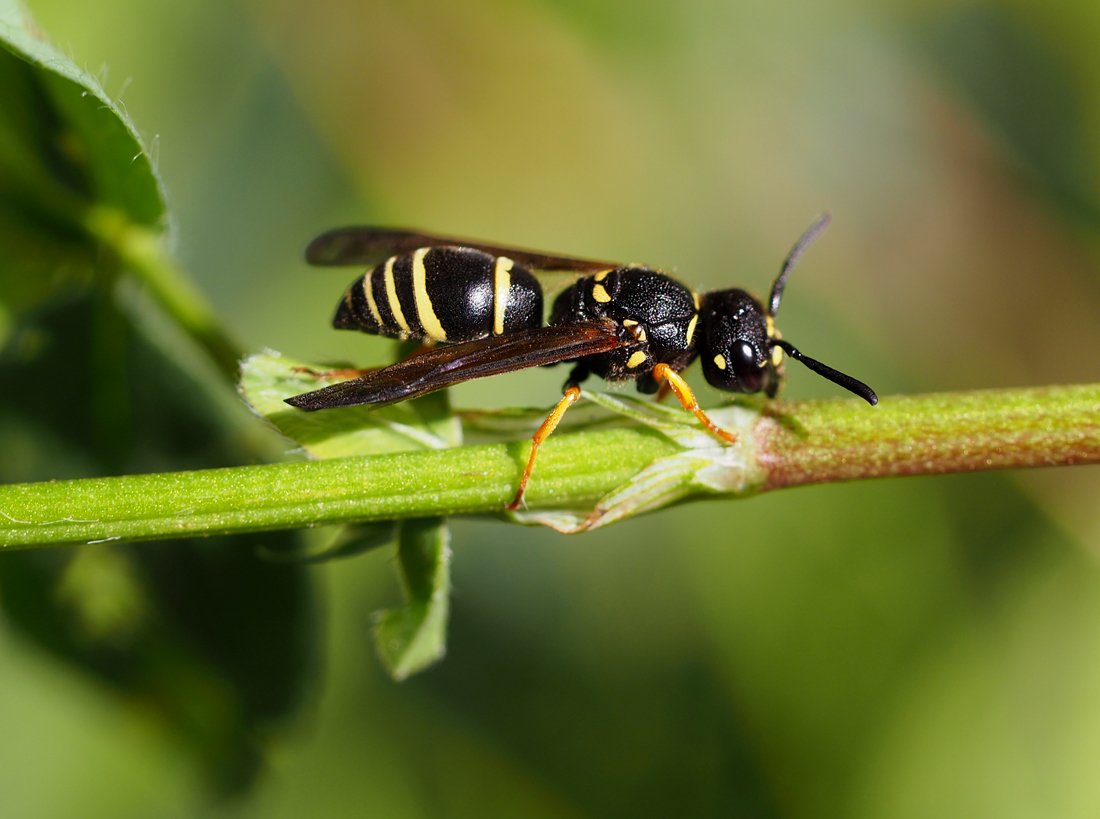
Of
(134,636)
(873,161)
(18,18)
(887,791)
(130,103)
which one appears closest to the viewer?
(18,18)

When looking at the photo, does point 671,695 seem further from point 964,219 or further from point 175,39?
point 175,39

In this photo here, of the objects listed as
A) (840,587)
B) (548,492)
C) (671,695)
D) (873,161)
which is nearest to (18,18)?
(548,492)

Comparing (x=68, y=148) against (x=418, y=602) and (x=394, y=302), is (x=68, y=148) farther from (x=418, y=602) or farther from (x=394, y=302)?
(x=418, y=602)

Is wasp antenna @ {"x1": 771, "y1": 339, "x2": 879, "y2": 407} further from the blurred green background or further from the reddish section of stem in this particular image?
the blurred green background

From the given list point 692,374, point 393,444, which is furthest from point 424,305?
point 692,374

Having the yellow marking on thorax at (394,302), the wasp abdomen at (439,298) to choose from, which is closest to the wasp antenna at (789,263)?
the wasp abdomen at (439,298)

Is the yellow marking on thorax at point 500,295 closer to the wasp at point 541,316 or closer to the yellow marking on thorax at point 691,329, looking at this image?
the wasp at point 541,316
